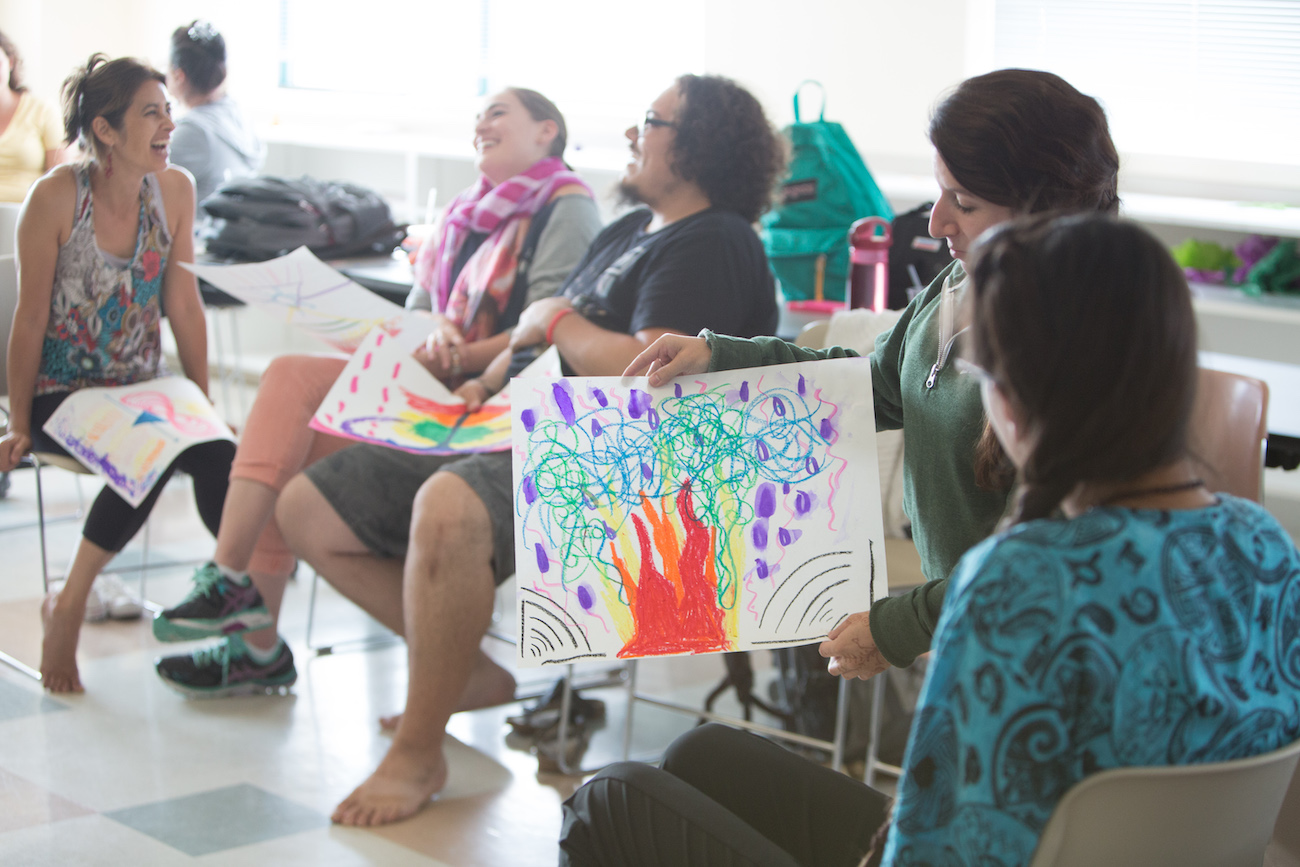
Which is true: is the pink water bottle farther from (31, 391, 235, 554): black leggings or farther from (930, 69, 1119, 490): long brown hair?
(930, 69, 1119, 490): long brown hair

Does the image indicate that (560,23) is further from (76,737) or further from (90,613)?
(76,737)

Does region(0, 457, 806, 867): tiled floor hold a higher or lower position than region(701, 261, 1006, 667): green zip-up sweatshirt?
lower

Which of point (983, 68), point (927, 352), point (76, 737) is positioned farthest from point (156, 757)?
point (983, 68)

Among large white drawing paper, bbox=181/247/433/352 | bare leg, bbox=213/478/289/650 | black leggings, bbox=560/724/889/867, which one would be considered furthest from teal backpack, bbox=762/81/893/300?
black leggings, bbox=560/724/889/867

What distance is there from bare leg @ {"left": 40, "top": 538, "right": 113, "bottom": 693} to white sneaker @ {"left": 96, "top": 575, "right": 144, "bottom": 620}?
0.42 metres

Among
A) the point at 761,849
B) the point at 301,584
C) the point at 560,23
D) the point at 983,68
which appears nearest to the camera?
the point at 761,849

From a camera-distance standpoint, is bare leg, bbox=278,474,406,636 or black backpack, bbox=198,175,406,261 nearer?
bare leg, bbox=278,474,406,636

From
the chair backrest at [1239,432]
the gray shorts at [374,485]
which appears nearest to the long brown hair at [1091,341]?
the chair backrest at [1239,432]

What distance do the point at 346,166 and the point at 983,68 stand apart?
3.26 metres

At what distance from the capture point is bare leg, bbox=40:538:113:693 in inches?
99.1

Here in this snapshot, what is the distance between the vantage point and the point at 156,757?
7.47 feet

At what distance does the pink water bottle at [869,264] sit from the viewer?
271 cm

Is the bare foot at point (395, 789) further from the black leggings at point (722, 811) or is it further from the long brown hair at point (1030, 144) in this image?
the long brown hair at point (1030, 144)

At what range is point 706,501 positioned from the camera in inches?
53.6
